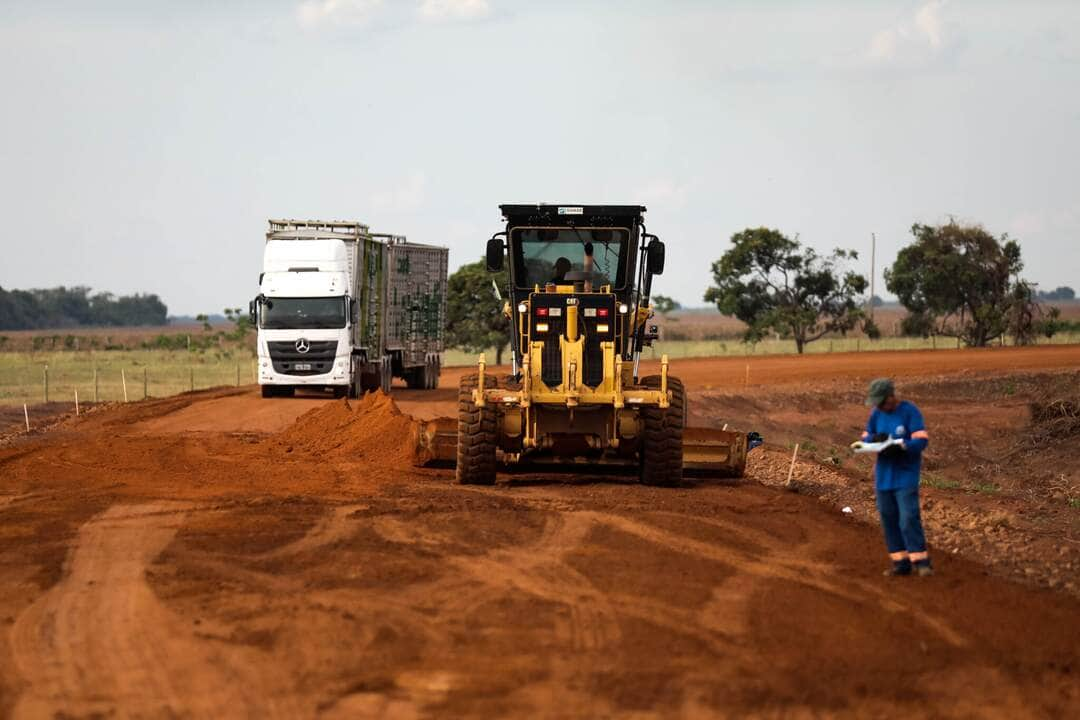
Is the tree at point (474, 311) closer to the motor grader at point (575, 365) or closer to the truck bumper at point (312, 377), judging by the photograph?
the truck bumper at point (312, 377)

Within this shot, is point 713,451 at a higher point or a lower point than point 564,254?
lower

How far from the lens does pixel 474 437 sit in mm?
18500

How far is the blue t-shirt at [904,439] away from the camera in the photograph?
40.6 feet

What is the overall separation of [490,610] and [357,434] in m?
14.3

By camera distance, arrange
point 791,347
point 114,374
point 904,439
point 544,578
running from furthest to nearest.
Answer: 1. point 791,347
2. point 114,374
3. point 904,439
4. point 544,578

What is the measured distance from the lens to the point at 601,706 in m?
8.58

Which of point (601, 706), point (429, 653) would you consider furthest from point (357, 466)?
point (601, 706)

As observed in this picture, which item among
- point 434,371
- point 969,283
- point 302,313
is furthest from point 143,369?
point 969,283

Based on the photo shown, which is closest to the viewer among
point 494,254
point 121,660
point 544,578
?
point 121,660

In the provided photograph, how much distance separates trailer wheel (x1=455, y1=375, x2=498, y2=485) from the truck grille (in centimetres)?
1794

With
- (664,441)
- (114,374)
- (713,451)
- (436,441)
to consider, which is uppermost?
(664,441)

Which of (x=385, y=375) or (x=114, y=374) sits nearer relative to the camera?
(x=385, y=375)

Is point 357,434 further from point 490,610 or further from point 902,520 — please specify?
point 490,610

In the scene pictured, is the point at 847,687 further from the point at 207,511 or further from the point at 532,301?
the point at 532,301
